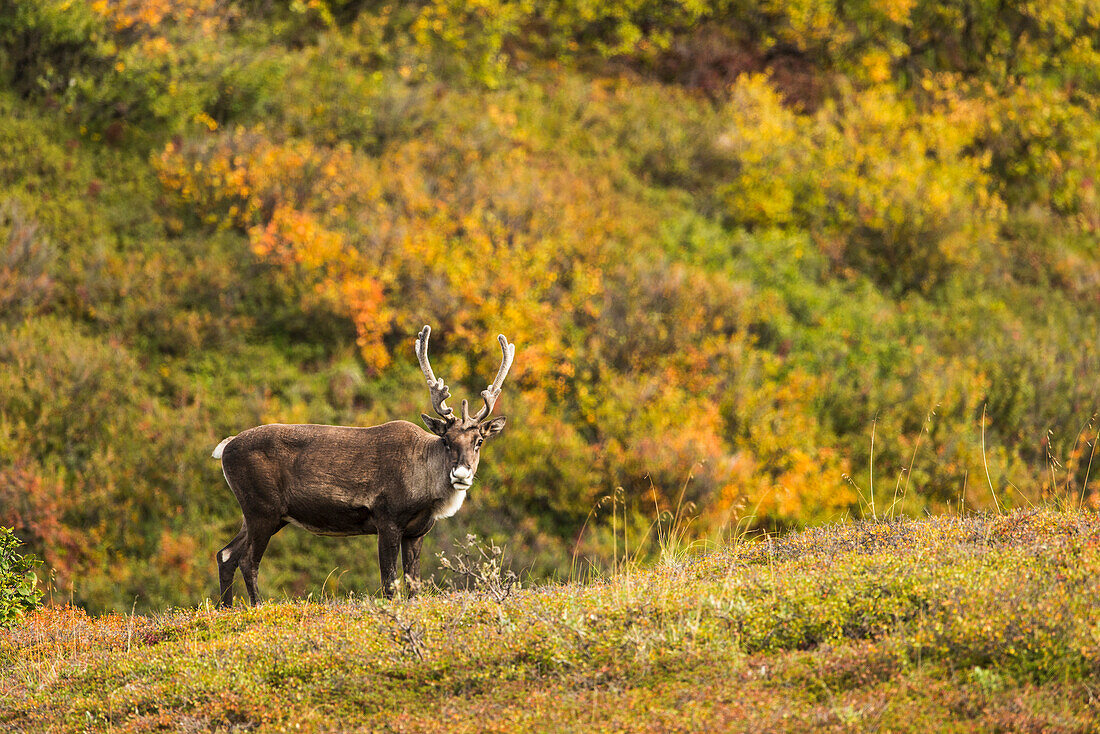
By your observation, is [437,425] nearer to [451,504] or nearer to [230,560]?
[451,504]

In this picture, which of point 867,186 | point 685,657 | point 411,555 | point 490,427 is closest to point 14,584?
point 411,555

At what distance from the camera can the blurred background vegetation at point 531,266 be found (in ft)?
53.6

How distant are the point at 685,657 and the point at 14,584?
6.62 meters

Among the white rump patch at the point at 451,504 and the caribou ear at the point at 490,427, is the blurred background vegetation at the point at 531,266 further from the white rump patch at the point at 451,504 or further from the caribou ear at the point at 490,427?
the white rump patch at the point at 451,504

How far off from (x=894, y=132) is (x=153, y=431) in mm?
19998

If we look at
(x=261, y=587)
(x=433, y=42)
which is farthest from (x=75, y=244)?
(x=433, y=42)

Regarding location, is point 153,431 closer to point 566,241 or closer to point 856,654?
point 566,241

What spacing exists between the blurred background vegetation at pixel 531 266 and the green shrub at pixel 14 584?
498cm

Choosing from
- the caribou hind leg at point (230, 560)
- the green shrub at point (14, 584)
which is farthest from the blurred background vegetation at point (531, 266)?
the caribou hind leg at point (230, 560)

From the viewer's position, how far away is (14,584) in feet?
29.8

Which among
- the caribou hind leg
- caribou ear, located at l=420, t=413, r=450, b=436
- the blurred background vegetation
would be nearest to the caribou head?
caribou ear, located at l=420, t=413, r=450, b=436

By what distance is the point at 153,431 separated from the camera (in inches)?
637

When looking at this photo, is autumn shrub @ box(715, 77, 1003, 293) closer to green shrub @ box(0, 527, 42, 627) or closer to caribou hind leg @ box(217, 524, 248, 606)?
caribou hind leg @ box(217, 524, 248, 606)

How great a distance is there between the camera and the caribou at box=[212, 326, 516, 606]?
8.64m
